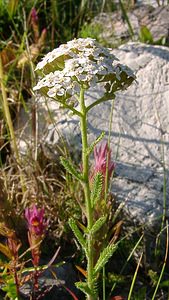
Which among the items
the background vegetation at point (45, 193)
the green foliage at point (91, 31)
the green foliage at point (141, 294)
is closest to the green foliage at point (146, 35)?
the background vegetation at point (45, 193)

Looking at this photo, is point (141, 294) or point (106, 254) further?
point (141, 294)

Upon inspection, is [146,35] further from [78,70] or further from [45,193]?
[78,70]

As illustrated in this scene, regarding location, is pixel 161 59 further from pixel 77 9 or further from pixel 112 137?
pixel 77 9

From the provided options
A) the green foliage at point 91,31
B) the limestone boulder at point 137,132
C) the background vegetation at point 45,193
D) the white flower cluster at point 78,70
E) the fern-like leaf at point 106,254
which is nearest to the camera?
the white flower cluster at point 78,70

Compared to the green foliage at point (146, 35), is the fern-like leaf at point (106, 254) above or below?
below

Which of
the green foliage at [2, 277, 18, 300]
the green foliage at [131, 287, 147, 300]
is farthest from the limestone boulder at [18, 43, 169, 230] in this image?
the green foliage at [2, 277, 18, 300]

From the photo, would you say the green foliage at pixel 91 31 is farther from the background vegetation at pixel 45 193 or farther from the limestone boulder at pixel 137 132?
the limestone boulder at pixel 137 132

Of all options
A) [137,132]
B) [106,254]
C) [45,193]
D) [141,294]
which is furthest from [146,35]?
[106,254]

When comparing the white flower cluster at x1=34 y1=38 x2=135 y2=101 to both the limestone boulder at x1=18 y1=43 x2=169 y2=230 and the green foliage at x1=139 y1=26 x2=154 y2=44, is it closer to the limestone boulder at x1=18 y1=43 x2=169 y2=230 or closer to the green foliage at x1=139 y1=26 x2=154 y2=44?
the limestone boulder at x1=18 y1=43 x2=169 y2=230
